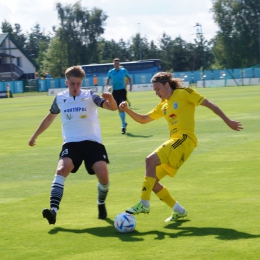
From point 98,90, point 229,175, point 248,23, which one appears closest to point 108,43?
point 248,23

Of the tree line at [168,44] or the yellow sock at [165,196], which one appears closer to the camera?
the yellow sock at [165,196]

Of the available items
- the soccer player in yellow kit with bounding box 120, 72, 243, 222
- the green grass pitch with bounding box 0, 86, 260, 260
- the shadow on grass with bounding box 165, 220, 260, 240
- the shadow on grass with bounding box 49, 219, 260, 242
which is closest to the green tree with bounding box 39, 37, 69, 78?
the green grass pitch with bounding box 0, 86, 260, 260

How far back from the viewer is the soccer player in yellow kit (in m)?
7.52

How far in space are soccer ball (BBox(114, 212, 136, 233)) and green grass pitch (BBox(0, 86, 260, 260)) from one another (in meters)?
0.11

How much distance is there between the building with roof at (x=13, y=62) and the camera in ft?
336

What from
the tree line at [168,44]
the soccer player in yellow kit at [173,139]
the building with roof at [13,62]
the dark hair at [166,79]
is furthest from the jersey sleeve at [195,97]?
the building with roof at [13,62]

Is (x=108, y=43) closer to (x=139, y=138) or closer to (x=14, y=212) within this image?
(x=139, y=138)

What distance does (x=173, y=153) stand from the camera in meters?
7.58

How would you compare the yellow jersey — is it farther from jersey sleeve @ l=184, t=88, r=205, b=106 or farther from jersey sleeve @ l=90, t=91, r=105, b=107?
jersey sleeve @ l=90, t=91, r=105, b=107

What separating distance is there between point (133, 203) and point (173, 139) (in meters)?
1.53

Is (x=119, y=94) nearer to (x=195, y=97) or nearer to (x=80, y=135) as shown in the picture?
(x=80, y=135)

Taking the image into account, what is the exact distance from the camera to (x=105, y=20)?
113m

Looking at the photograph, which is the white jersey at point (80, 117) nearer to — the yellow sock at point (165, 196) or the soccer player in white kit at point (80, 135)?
the soccer player in white kit at point (80, 135)

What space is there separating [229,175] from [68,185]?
2.63m
